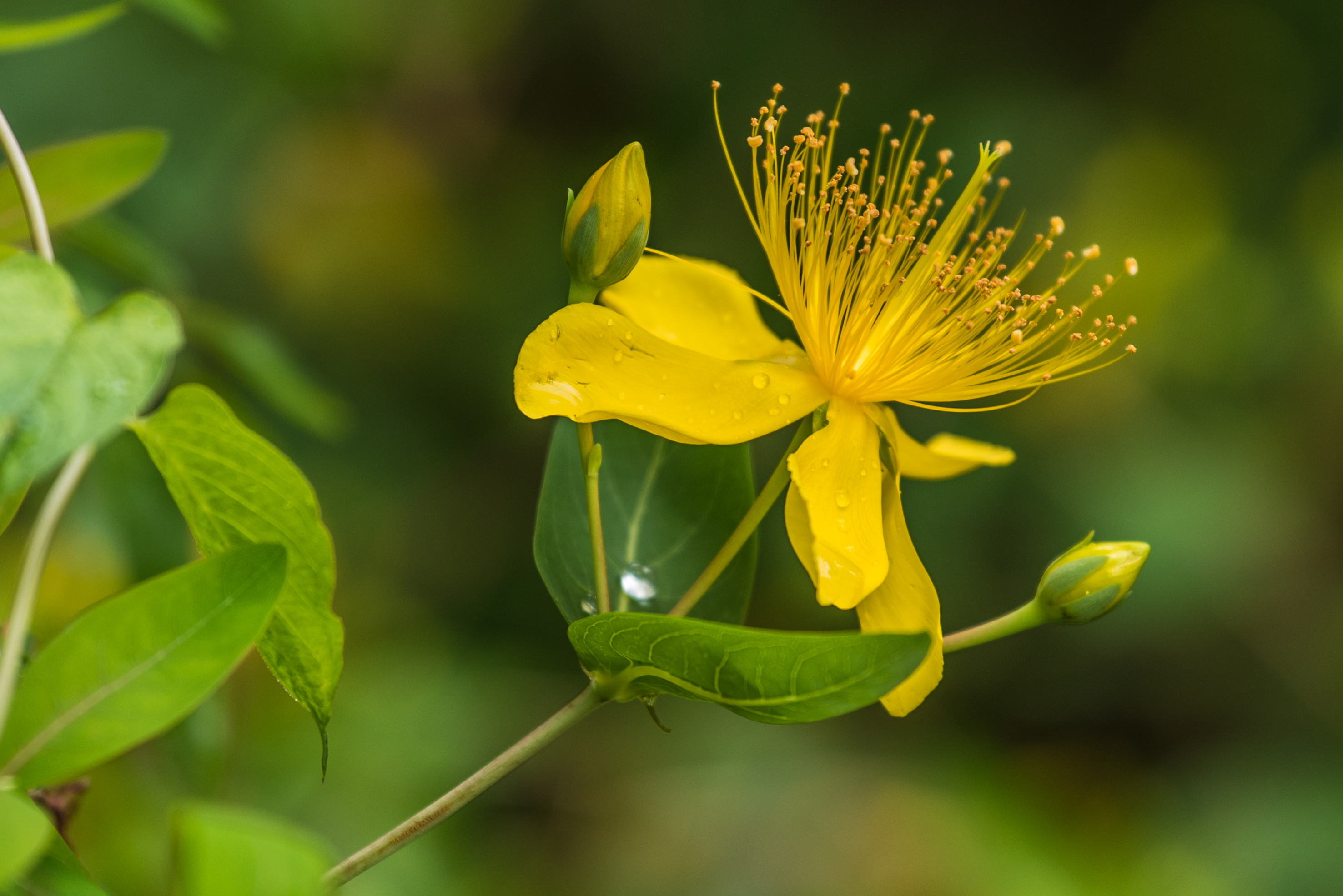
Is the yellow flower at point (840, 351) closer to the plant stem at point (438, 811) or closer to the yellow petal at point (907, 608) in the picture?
the yellow petal at point (907, 608)

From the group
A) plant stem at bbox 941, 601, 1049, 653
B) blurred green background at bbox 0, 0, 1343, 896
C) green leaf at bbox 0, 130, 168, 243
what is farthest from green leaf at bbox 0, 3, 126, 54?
blurred green background at bbox 0, 0, 1343, 896

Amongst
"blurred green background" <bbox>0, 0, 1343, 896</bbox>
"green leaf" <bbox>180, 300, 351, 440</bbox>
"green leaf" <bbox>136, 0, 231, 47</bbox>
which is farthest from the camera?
"blurred green background" <bbox>0, 0, 1343, 896</bbox>

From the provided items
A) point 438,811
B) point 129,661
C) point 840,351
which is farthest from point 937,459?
Answer: point 129,661

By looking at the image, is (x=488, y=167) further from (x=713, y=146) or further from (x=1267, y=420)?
(x=1267, y=420)

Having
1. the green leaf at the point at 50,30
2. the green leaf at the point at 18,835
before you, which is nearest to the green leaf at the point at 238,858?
the green leaf at the point at 18,835

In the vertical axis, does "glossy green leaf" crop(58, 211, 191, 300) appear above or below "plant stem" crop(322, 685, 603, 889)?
above

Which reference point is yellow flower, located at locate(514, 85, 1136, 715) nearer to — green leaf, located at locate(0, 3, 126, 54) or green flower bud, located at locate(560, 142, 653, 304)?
green flower bud, located at locate(560, 142, 653, 304)
